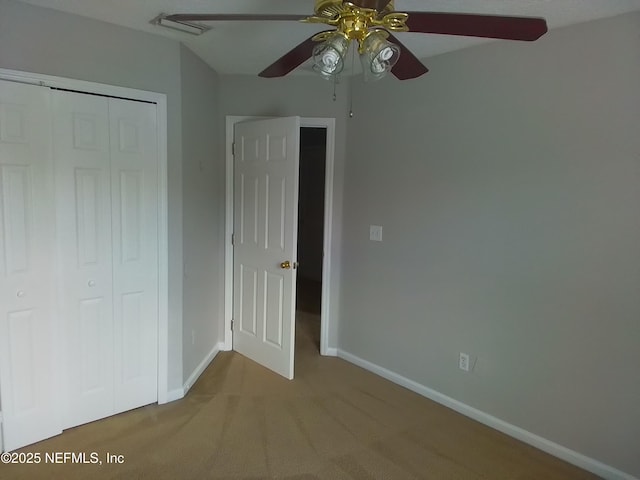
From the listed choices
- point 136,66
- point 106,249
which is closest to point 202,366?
point 106,249

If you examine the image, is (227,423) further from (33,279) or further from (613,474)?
(613,474)

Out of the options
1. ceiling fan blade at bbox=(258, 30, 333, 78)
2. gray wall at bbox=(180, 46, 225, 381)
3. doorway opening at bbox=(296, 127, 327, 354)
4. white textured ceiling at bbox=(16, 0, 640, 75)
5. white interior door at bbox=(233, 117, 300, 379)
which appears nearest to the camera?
ceiling fan blade at bbox=(258, 30, 333, 78)

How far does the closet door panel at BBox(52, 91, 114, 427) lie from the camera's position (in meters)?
2.28

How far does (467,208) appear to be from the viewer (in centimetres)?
265

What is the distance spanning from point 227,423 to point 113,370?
78 centimetres

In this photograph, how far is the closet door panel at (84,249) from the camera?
2.28 m

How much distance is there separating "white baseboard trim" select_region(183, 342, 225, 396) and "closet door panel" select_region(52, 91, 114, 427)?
534 millimetres

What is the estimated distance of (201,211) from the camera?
312cm

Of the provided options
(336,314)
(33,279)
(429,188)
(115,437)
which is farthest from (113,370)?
(429,188)

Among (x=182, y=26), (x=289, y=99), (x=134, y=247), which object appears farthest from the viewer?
(x=289, y=99)

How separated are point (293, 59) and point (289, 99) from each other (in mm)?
1716

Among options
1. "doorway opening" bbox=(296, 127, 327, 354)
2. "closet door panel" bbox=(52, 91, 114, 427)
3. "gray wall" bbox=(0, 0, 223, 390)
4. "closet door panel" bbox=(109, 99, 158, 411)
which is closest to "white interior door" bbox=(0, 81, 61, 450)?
"closet door panel" bbox=(52, 91, 114, 427)

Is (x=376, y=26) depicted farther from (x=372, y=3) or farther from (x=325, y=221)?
(x=325, y=221)

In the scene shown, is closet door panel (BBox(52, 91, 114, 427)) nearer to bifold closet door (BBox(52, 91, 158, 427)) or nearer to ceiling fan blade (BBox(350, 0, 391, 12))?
bifold closet door (BBox(52, 91, 158, 427))
